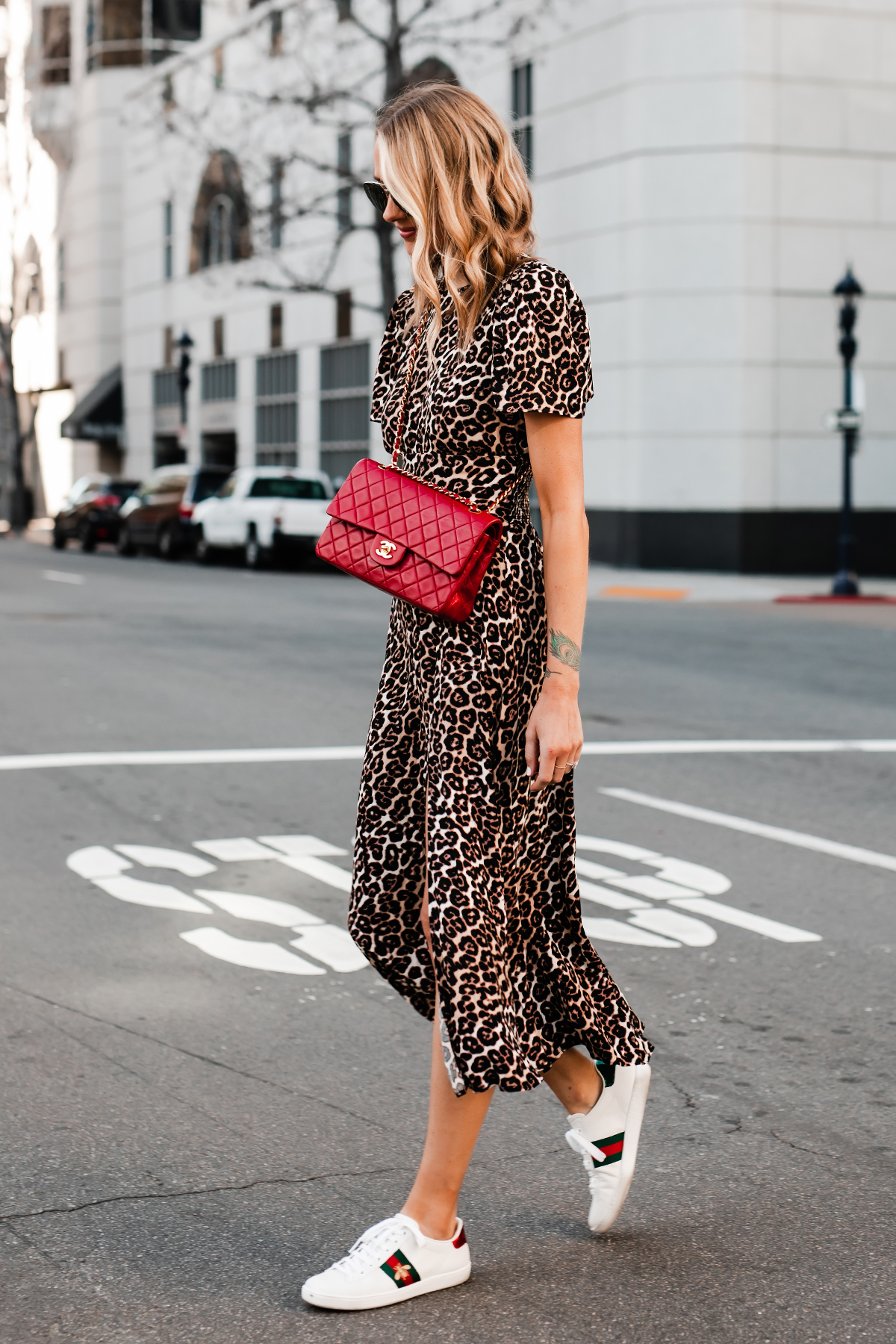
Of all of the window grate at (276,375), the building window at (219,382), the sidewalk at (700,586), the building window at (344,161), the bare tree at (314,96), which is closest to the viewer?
the sidewalk at (700,586)

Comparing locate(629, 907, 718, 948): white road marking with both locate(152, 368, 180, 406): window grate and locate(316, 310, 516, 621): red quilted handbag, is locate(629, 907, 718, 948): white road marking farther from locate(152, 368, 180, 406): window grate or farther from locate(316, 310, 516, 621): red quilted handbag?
locate(152, 368, 180, 406): window grate

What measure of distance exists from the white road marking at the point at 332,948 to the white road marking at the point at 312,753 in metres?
3.24

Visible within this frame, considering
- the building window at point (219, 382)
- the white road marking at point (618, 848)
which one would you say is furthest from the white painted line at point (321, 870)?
the building window at point (219, 382)

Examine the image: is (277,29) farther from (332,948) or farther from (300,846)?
(332,948)

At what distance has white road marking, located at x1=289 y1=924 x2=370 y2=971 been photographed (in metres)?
5.31

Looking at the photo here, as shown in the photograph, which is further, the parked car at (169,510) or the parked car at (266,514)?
the parked car at (169,510)

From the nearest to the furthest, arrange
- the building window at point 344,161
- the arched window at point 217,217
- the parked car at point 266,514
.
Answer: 1. the parked car at point 266,514
2. the building window at point 344,161
3. the arched window at point 217,217

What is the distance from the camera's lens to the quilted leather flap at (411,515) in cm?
308

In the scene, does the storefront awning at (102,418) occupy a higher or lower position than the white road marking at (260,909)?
higher

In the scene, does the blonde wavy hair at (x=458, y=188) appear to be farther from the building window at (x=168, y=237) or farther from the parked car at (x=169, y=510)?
the building window at (x=168, y=237)

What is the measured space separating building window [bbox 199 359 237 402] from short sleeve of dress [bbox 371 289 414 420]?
40.5 m

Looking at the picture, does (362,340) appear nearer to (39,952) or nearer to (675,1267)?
(39,952)

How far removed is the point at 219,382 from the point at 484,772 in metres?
42.4

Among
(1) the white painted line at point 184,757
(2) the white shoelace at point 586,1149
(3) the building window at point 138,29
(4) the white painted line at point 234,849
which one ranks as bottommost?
(4) the white painted line at point 234,849
